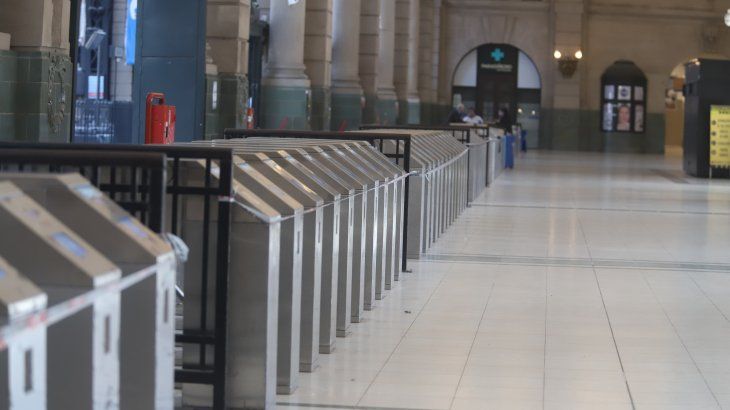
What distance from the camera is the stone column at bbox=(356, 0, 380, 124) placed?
33094 millimetres

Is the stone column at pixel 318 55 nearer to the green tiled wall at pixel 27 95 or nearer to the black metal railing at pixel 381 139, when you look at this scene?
the black metal railing at pixel 381 139

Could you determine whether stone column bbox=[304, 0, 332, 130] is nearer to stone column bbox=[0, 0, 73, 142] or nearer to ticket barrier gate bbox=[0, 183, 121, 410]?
stone column bbox=[0, 0, 73, 142]

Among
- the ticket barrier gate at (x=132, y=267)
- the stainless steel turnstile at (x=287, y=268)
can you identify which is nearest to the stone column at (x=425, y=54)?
the stainless steel turnstile at (x=287, y=268)

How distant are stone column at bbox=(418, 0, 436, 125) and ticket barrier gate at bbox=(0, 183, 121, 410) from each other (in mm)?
43552

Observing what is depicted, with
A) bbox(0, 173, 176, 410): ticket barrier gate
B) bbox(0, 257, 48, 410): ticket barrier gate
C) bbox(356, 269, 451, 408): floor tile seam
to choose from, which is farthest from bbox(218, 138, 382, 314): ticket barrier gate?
bbox(0, 257, 48, 410): ticket barrier gate

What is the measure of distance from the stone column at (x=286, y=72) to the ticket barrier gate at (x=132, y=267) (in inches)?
727

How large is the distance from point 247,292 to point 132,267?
1814mm

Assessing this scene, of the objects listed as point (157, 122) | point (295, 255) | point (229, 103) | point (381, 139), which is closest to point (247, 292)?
point (295, 255)

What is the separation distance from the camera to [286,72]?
2311cm

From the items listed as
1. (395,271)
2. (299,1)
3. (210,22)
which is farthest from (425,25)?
(395,271)

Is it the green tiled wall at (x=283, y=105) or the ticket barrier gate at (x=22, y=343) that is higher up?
the green tiled wall at (x=283, y=105)

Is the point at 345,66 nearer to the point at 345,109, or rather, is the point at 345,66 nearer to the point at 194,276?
the point at 345,109

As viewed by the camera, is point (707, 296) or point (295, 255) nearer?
point (295, 255)

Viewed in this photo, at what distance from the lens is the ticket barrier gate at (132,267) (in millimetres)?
4215
